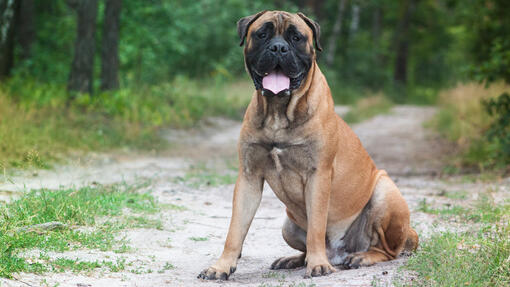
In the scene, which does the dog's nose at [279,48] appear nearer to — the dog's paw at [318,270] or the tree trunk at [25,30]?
the dog's paw at [318,270]

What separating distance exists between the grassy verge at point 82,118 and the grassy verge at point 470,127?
5.62 m

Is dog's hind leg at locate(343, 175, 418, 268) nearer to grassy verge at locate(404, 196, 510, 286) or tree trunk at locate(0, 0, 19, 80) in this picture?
grassy verge at locate(404, 196, 510, 286)

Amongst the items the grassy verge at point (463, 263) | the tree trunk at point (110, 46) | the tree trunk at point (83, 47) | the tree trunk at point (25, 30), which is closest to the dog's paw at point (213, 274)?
the grassy verge at point (463, 263)

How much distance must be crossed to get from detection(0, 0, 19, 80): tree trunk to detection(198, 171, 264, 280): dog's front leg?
8.62m

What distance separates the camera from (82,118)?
10766 mm

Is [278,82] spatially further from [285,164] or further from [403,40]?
[403,40]

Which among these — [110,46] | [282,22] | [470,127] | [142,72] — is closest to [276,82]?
[282,22]

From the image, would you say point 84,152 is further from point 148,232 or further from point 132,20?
point 132,20

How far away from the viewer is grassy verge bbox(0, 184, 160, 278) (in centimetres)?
383

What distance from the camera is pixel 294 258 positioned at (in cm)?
454

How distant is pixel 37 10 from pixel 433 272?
60.4 feet

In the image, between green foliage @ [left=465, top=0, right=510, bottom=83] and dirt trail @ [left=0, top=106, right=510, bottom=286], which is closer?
dirt trail @ [left=0, top=106, right=510, bottom=286]

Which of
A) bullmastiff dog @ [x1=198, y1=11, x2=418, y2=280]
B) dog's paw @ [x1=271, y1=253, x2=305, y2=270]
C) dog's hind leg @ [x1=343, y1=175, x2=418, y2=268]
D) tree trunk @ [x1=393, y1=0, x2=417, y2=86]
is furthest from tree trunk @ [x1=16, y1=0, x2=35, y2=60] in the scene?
tree trunk @ [x1=393, y1=0, x2=417, y2=86]

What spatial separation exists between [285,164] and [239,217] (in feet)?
1.63
